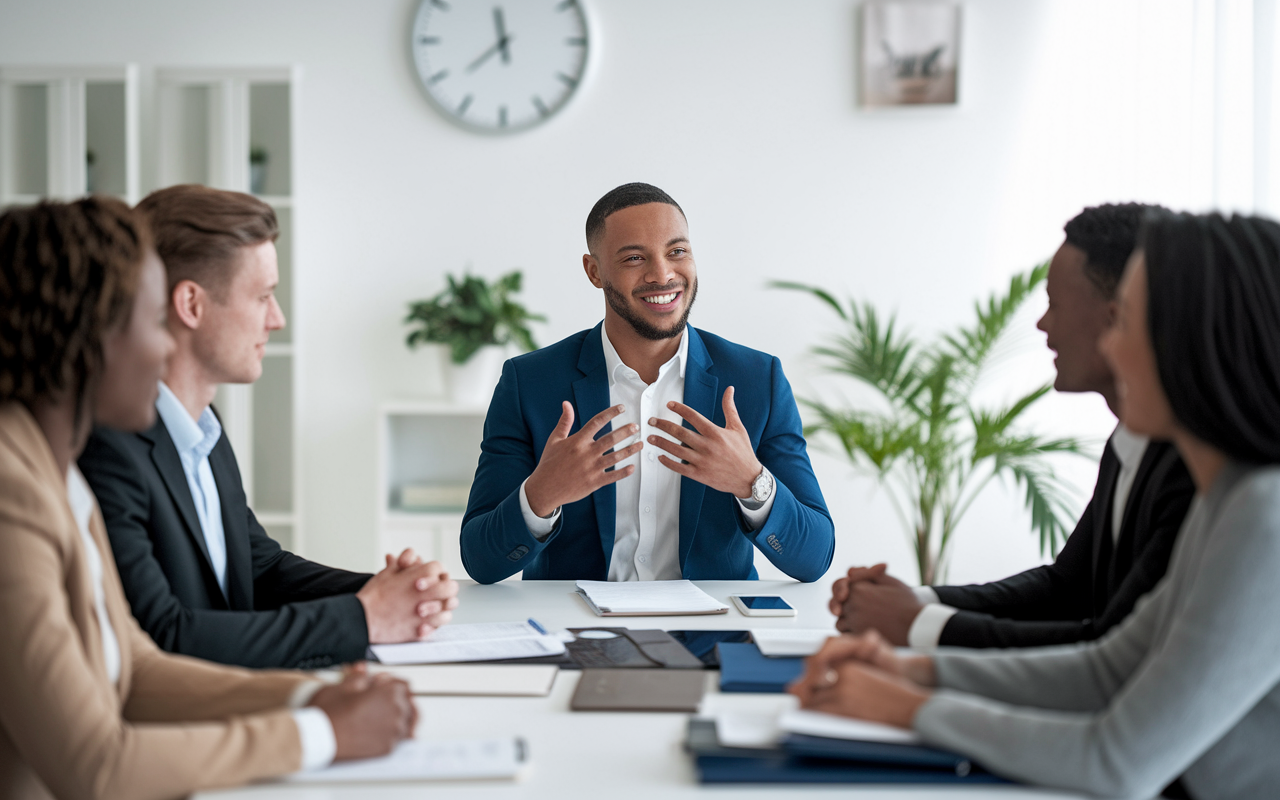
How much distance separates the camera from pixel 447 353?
3.68 m

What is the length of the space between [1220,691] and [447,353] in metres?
3.03

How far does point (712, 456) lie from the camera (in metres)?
1.96

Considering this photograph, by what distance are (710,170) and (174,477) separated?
2.78 metres

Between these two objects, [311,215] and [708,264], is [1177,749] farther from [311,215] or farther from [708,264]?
[311,215]

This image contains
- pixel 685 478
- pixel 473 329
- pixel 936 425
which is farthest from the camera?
pixel 473 329

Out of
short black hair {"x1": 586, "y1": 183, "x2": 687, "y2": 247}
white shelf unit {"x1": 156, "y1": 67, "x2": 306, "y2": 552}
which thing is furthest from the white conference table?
white shelf unit {"x1": 156, "y1": 67, "x2": 306, "y2": 552}

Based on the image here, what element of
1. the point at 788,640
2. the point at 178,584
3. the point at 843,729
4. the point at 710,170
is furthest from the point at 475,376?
the point at 843,729

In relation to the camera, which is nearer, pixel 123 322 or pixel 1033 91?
pixel 123 322

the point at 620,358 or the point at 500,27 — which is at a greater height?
the point at 500,27

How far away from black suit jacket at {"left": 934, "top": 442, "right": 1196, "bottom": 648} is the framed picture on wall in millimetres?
2526

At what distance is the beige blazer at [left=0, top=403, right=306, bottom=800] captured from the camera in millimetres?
979

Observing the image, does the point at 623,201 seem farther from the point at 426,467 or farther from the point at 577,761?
the point at 426,467

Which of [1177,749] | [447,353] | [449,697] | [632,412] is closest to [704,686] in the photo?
[449,697]

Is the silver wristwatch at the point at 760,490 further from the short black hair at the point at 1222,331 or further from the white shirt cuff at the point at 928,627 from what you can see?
the short black hair at the point at 1222,331
